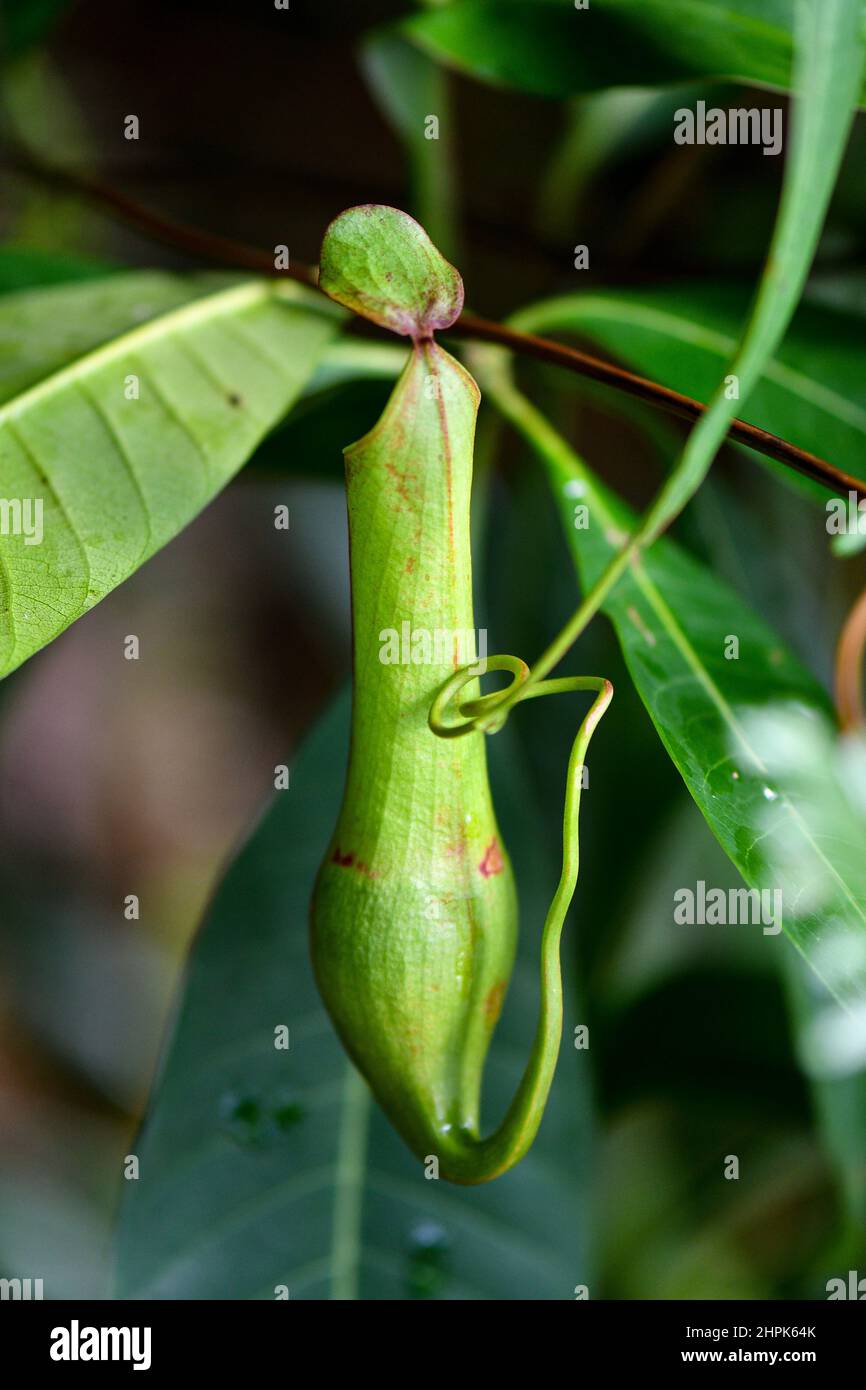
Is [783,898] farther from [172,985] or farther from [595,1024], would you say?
[172,985]

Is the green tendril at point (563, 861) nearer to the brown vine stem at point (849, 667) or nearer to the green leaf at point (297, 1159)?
the brown vine stem at point (849, 667)

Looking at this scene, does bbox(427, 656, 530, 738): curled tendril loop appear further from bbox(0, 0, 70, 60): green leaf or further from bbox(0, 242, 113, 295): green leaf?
bbox(0, 0, 70, 60): green leaf

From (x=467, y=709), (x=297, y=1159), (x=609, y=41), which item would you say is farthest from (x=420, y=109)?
(x=297, y=1159)

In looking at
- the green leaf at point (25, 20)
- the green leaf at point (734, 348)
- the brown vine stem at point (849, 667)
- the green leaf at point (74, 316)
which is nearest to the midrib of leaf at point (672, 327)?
the green leaf at point (734, 348)

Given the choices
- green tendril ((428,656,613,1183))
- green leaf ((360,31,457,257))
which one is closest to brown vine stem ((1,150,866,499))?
green tendril ((428,656,613,1183))

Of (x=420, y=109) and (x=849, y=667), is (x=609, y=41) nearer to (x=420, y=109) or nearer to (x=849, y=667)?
(x=420, y=109)
